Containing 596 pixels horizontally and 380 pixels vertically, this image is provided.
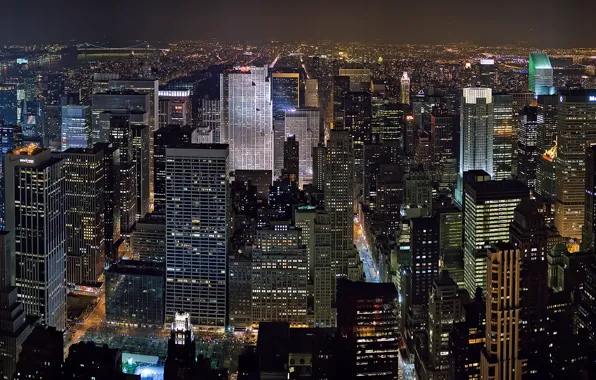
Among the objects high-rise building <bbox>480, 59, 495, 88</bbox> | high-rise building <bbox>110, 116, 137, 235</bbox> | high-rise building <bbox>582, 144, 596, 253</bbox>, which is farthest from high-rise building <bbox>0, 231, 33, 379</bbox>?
high-rise building <bbox>480, 59, 495, 88</bbox>

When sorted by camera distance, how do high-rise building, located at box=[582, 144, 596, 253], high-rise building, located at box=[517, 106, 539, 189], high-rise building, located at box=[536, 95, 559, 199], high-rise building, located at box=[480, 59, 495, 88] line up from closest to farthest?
1. high-rise building, located at box=[582, 144, 596, 253]
2. high-rise building, located at box=[480, 59, 495, 88]
3. high-rise building, located at box=[536, 95, 559, 199]
4. high-rise building, located at box=[517, 106, 539, 189]

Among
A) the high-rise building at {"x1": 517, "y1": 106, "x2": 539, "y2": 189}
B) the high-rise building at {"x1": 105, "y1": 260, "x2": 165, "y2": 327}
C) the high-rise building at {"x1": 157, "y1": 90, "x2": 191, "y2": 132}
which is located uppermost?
the high-rise building at {"x1": 157, "y1": 90, "x2": 191, "y2": 132}

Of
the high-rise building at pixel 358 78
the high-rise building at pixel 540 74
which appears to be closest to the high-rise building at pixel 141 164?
the high-rise building at pixel 358 78

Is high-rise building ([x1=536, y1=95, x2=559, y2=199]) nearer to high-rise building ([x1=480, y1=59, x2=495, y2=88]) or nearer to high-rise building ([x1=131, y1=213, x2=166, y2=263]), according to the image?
high-rise building ([x1=480, y1=59, x2=495, y2=88])

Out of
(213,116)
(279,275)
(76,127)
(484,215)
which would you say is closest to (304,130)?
(213,116)

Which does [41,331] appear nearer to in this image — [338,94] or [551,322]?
[551,322]

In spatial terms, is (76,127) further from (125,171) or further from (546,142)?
(546,142)
